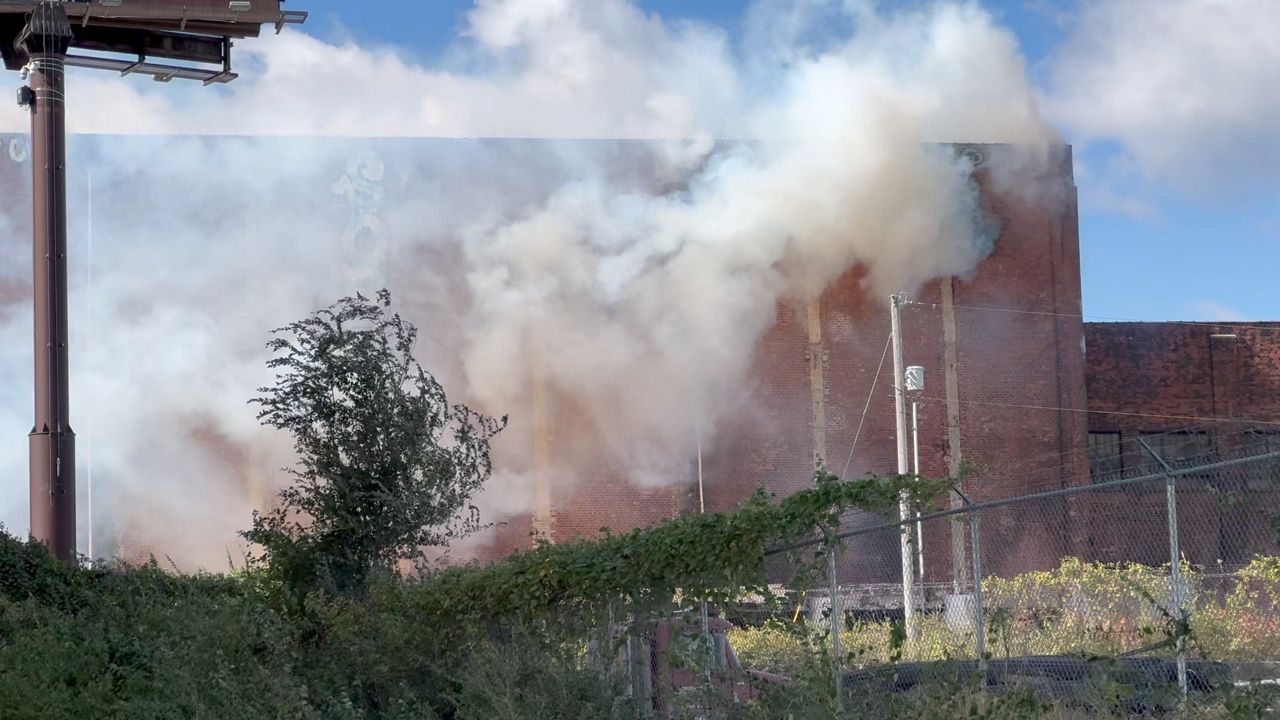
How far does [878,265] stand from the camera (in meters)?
30.7

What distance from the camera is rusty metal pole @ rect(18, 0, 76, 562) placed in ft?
36.8

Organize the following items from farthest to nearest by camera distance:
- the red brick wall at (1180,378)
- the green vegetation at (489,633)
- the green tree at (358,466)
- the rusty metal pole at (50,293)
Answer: the red brick wall at (1180,378)
the rusty metal pole at (50,293)
the green tree at (358,466)
the green vegetation at (489,633)

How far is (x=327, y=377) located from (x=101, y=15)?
4.54 m

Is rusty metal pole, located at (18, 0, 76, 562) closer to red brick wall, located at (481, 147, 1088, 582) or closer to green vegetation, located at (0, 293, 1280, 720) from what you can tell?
green vegetation, located at (0, 293, 1280, 720)

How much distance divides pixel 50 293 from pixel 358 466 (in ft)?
10.9

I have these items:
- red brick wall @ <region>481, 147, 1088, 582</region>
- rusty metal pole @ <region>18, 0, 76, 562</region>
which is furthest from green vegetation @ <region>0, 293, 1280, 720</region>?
red brick wall @ <region>481, 147, 1088, 582</region>

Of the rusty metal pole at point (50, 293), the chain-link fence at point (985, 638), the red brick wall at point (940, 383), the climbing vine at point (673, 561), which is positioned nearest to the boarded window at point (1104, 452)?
the red brick wall at point (940, 383)

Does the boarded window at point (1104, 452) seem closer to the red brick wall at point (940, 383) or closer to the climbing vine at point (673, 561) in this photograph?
the red brick wall at point (940, 383)

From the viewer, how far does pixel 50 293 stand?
11.4m

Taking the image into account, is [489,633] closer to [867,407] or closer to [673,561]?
[673,561]

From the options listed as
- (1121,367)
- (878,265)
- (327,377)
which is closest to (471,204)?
(878,265)

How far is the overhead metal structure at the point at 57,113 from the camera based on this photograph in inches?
442

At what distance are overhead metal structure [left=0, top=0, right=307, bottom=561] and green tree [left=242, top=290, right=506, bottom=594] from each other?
1.79 meters

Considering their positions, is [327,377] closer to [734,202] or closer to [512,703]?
[512,703]
